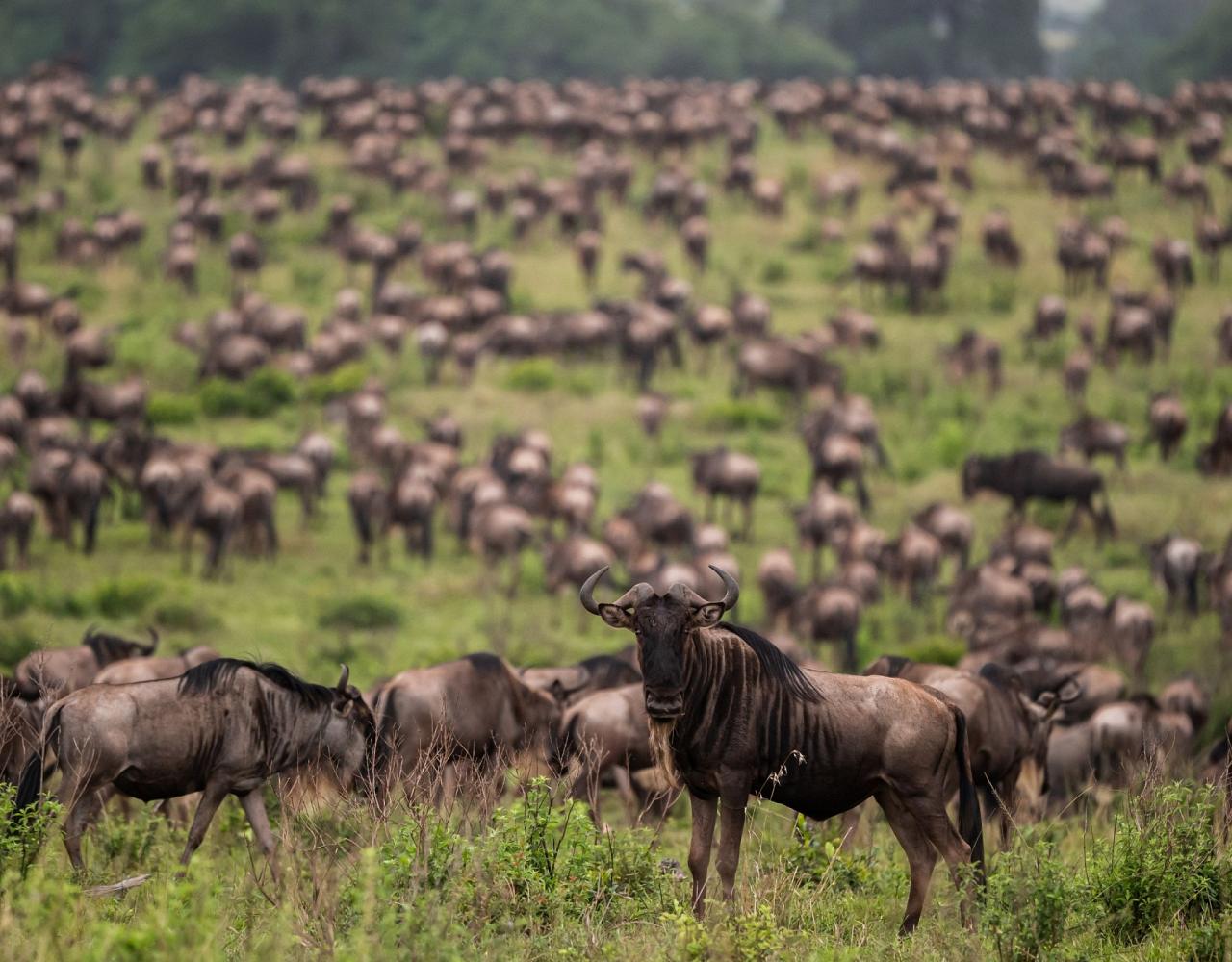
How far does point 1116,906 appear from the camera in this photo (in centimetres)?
758

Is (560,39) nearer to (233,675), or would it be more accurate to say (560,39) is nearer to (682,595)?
(233,675)

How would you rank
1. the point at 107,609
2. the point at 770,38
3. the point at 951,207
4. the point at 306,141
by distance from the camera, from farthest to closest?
1. the point at 770,38
2. the point at 306,141
3. the point at 951,207
4. the point at 107,609

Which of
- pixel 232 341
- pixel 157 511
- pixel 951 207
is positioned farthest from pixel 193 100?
pixel 157 511

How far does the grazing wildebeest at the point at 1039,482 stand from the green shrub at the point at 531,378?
8022 mm

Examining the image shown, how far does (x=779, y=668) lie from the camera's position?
25.4ft

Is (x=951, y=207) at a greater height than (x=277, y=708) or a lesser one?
greater

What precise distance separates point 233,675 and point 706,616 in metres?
2.87

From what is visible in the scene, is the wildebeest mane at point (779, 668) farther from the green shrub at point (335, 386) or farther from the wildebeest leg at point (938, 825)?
the green shrub at point (335, 386)

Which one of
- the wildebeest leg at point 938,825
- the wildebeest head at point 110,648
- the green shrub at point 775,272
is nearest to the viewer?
the wildebeest leg at point 938,825

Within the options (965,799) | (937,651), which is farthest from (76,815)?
(937,651)

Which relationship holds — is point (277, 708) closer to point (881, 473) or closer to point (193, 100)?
point (881, 473)

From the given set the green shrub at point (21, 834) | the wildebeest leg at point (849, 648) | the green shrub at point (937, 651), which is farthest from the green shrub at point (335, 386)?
the green shrub at point (21, 834)

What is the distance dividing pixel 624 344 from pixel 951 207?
10376mm

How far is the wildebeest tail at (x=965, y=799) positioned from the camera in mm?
7879
